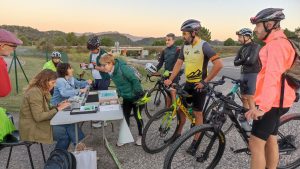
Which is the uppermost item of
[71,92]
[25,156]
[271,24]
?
[271,24]

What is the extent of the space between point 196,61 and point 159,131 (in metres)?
1.24

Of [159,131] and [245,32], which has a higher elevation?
[245,32]

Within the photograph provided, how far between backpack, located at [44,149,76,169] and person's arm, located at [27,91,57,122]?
494mm

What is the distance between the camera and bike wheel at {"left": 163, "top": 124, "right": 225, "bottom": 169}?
3.25 m

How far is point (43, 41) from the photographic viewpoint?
28578 mm

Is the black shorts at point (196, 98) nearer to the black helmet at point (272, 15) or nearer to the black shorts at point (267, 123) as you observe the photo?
the black shorts at point (267, 123)

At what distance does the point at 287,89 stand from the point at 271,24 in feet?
2.18

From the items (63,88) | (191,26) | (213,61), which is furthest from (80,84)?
(213,61)

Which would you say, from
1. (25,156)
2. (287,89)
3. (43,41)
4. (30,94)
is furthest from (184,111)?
(43,41)

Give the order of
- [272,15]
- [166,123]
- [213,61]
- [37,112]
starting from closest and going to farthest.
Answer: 1. [272,15]
2. [37,112]
3. [213,61]
4. [166,123]

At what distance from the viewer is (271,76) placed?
105 inches

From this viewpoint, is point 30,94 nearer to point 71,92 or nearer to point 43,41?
point 71,92

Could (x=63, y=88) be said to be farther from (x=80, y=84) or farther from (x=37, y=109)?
(x=37, y=109)

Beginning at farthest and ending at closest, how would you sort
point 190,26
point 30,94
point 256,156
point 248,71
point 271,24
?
point 248,71 → point 190,26 → point 30,94 → point 256,156 → point 271,24
